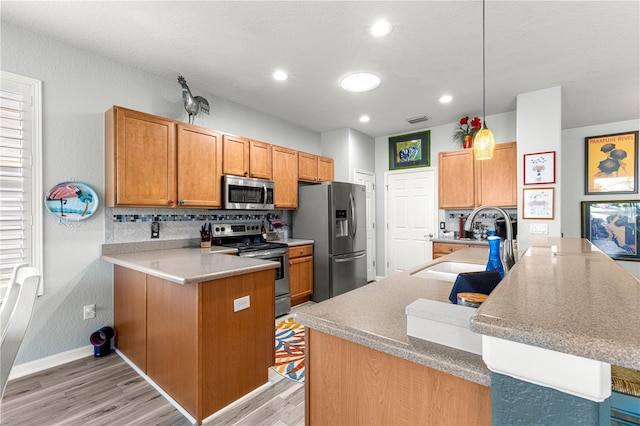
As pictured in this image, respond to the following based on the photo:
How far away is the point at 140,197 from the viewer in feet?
8.77

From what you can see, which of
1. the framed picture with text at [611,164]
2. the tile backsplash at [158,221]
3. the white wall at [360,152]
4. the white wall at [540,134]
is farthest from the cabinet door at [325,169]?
the framed picture with text at [611,164]

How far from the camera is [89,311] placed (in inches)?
103

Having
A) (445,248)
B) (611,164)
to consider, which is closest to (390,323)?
(445,248)

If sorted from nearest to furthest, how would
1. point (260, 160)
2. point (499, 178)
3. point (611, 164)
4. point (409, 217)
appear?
point (260, 160), point (499, 178), point (611, 164), point (409, 217)

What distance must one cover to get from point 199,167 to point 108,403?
2115 mm

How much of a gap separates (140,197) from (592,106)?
5.42 metres

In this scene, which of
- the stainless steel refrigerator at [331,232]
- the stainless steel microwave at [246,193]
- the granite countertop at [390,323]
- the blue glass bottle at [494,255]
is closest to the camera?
the granite countertop at [390,323]

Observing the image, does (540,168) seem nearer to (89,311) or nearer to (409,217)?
(409,217)

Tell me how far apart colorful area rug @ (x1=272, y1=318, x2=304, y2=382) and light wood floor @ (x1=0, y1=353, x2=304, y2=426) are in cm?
15

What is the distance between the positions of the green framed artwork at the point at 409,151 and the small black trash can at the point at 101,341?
466cm

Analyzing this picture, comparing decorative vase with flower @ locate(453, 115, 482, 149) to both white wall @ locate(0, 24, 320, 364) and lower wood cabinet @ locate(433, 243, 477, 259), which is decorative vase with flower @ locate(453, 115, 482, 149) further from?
white wall @ locate(0, 24, 320, 364)

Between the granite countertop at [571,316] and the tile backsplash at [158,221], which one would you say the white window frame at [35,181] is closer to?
the tile backsplash at [158,221]

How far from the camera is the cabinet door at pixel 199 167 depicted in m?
2.98

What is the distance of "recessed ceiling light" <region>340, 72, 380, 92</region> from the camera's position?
3018mm
